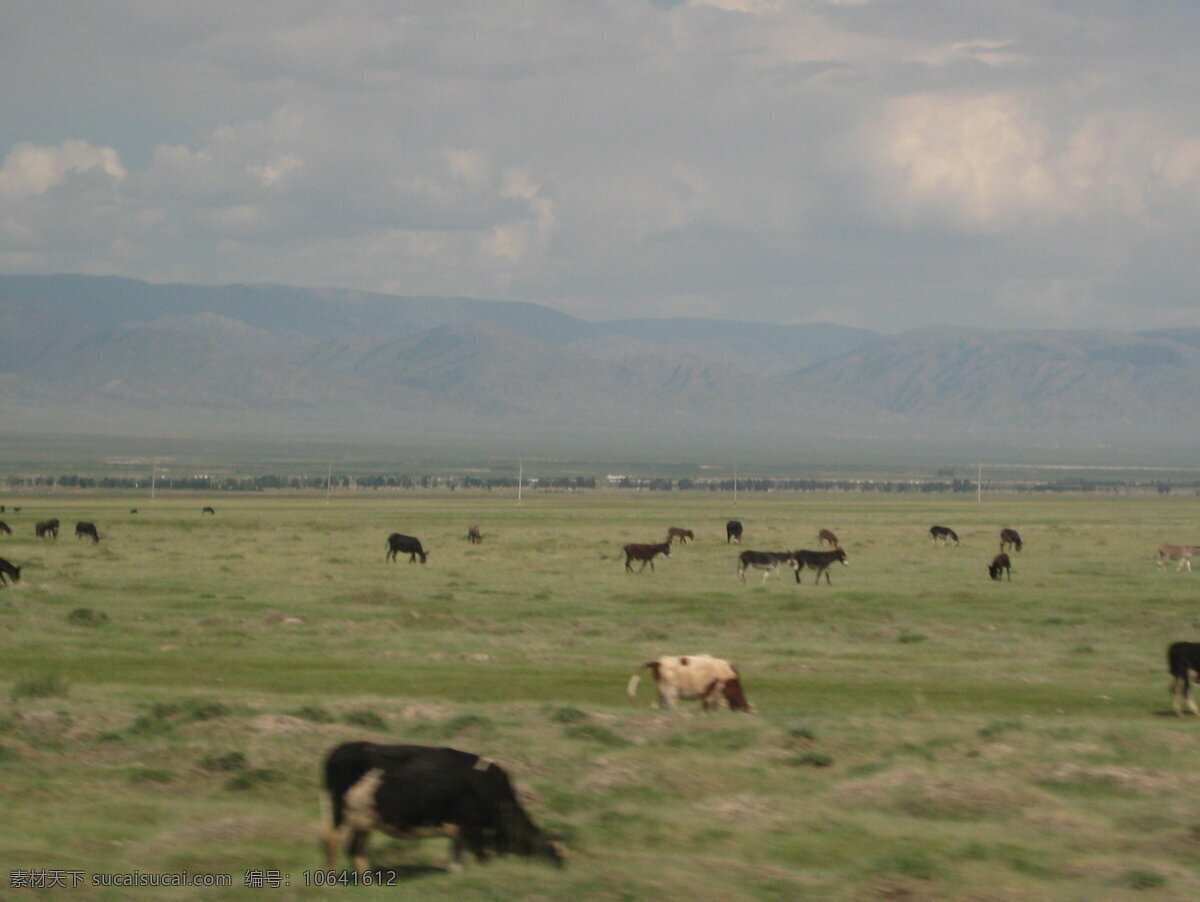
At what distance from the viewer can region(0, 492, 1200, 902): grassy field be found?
10.6 meters

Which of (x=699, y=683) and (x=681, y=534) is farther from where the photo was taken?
(x=681, y=534)

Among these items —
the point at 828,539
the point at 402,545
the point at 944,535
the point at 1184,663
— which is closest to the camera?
the point at 1184,663

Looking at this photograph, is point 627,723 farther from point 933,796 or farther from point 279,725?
point 933,796

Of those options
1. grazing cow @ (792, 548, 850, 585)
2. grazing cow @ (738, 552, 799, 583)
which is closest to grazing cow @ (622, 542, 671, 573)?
grazing cow @ (738, 552, 799, 583)

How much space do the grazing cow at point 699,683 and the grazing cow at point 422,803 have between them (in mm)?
7797

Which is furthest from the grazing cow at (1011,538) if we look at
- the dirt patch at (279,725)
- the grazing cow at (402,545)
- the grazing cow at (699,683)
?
the dirt patch at (279,725)

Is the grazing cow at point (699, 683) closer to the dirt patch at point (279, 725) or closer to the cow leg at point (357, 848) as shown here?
the dirt patch at point (279, 725)

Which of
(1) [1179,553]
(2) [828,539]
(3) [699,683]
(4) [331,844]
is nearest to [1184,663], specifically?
(3) [699,683]

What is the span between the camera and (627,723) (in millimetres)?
16484

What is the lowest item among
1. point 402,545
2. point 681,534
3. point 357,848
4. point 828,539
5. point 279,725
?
point 402,545

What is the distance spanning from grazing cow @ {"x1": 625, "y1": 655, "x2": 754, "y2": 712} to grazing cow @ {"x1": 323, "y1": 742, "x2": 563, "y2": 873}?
25.6ft

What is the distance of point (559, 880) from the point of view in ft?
31.7

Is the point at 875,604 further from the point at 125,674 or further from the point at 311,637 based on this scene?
the point at 125,674

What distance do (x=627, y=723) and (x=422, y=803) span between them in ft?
21.7
